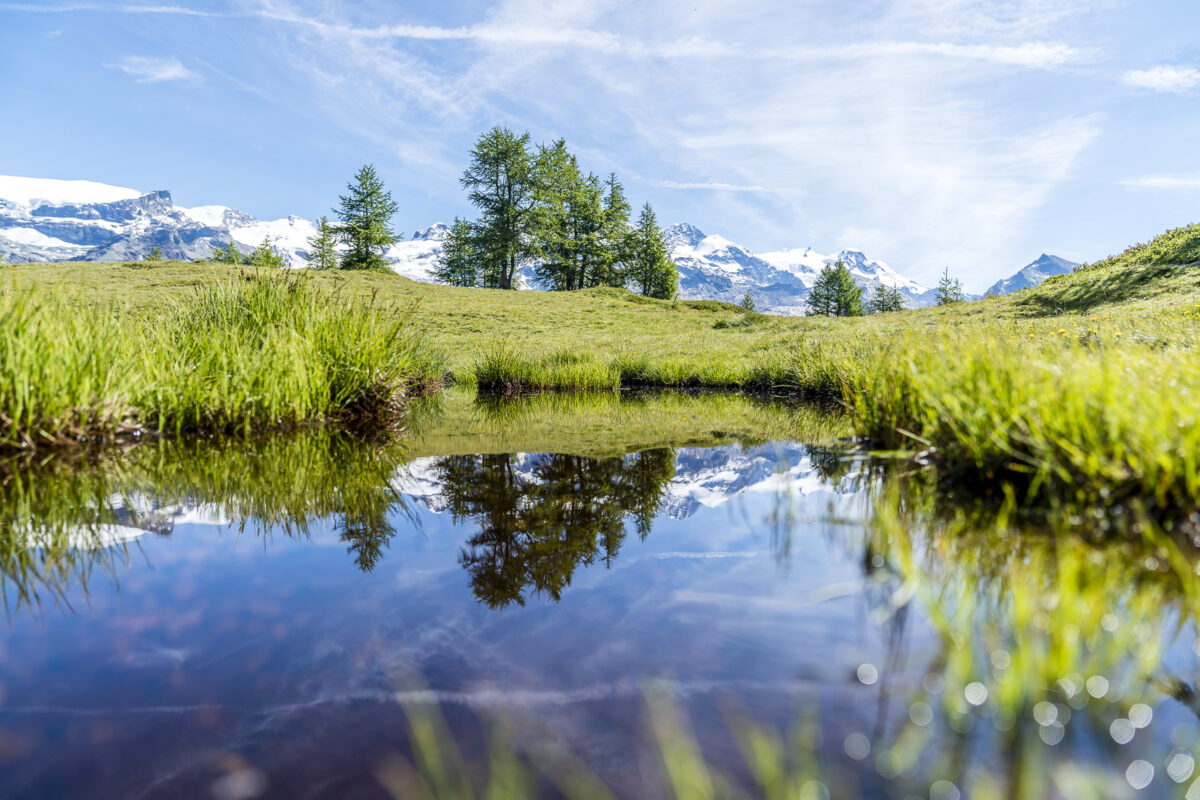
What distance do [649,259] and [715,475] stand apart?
207ft

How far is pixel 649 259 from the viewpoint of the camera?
66375 mm

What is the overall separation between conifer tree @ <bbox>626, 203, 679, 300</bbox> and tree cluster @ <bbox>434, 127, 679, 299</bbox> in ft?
0.36

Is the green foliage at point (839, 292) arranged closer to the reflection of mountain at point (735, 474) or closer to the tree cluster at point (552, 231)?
the tree cluster at point (552, 231)

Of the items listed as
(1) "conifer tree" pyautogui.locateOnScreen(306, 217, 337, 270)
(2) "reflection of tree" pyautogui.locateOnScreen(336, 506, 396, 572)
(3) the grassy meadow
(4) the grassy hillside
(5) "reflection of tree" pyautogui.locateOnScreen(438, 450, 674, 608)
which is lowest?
(2) "reflection of tree" pyautogui.locateOnScreen(336, 506, 396, 572)

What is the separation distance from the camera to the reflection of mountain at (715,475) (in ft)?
14.9

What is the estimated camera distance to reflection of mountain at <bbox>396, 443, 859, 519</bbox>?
454 centimetres

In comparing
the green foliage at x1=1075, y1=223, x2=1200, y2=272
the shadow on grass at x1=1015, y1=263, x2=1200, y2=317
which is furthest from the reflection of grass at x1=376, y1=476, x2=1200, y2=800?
the green foliage at x1=1075, y1=223, x2=1200, y2=272

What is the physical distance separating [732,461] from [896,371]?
1.74 meters

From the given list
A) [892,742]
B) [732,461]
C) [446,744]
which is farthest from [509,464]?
[892,742]

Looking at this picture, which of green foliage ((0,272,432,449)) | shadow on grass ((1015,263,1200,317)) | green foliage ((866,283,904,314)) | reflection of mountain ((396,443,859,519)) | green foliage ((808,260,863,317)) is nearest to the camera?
reflection of mountain ((396,443,859,519))

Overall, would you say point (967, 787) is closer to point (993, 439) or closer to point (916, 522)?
point (916, 522)

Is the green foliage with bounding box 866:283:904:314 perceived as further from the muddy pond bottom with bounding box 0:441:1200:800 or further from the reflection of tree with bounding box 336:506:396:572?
the muddy pond bottom with bounding box 0:441:1200:800

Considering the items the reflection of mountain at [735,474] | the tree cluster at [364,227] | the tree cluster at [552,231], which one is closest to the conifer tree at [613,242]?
the tree cluster at [552,231]

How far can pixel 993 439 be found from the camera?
357 centimetres
